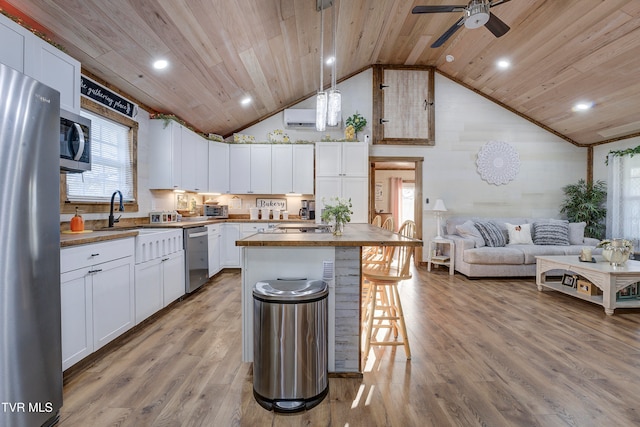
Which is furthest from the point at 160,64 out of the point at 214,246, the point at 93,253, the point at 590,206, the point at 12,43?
the point at 590,206

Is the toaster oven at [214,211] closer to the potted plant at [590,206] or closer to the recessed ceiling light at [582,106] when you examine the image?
the recessed ceiling light at [582,106]

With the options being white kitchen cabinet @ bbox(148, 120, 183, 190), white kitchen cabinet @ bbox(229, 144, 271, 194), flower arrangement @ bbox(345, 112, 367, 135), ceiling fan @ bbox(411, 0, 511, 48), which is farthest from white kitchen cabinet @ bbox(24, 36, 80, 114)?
flower arrangement @ bbox(345, 112, 367, 135)

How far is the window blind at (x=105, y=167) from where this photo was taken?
301cm

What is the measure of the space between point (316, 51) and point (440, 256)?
4.06m

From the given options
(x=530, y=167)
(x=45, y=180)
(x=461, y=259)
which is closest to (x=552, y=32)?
(x=530, y=167)

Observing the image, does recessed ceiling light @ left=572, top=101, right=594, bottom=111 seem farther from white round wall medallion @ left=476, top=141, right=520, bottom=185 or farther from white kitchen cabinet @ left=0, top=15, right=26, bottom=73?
white kitchen cabinet @ left=0, top=15, right=26, bottom=73

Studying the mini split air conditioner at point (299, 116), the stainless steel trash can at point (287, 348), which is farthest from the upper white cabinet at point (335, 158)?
the stainless steel trash can at point (287, 348)

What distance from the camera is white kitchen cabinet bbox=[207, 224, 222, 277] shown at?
4719mm

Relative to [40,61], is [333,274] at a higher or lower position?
lower

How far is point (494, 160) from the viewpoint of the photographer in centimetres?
613

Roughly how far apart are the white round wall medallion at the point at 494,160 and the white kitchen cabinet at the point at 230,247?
4762 millimetres

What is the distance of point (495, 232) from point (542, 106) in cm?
239

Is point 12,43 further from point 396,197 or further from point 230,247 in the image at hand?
point 396,197

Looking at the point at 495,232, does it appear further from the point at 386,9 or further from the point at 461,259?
the point at 386,9
